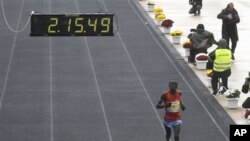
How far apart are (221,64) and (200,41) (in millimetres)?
5178

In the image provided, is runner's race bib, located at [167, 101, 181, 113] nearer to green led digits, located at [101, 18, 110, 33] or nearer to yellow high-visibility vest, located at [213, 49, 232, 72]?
yellow high-visibility vest, located at [213, 49, 232, 72]

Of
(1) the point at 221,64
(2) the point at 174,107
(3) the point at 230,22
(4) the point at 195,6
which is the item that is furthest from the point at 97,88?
(4) the point at 195,6

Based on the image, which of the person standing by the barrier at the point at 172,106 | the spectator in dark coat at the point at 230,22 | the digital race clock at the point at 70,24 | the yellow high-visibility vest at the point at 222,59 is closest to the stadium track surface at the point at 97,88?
the yellow high-visibility vest at the point at 222,59

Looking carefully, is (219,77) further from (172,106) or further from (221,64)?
(172,106)

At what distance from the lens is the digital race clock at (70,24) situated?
2892 cm

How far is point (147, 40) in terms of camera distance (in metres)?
37.5

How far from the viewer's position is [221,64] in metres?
28.1

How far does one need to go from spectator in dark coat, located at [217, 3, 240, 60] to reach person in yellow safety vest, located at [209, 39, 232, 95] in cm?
539

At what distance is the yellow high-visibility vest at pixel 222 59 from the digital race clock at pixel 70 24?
3.31 metres

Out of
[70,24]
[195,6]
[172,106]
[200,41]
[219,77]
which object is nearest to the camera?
[172,106]

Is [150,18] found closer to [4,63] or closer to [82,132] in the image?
[4,63]

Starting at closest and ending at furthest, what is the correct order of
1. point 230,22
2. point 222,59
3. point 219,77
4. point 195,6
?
point 222,59, point 219,77, point 230,22, point 195,6

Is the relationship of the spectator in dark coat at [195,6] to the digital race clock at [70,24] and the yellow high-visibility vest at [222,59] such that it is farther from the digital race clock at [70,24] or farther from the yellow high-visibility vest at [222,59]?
the yellow high-visibility vest at [222,59]

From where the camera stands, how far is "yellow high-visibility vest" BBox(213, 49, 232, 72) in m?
28.0
